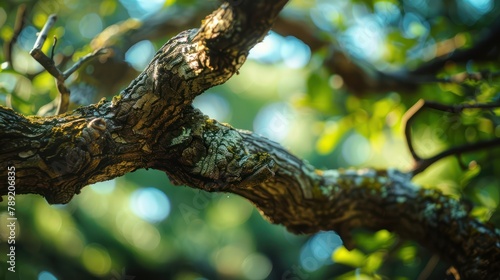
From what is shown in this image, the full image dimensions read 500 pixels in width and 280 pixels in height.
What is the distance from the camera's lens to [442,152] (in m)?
1.63

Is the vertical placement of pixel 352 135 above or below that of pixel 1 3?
below

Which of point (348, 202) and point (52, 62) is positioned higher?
point (52, 62)

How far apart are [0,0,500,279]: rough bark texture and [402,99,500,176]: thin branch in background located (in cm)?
44

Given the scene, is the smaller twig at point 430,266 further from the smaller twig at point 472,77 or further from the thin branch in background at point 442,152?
the smaller twig at point 472,77

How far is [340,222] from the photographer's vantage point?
1.43m

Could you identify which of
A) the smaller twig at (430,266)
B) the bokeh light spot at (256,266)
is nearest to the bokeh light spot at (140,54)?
the smaller twig at (430,266)

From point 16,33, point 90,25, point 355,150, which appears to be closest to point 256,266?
point 355,150

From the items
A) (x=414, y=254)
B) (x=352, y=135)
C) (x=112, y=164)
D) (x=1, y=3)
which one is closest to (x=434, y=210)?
(x=414, y=254)

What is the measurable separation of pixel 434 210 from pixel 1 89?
119 centimetres

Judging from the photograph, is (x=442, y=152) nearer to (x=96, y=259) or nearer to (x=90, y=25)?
(x=90, y=25)

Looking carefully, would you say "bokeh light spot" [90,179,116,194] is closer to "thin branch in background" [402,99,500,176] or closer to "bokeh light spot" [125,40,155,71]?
"bokeh light spot" [125,40,155,71]

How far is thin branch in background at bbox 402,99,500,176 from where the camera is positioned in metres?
1.53

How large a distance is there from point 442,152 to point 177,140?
3.20 feet

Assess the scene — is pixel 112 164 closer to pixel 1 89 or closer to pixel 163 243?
pixel 1 89
